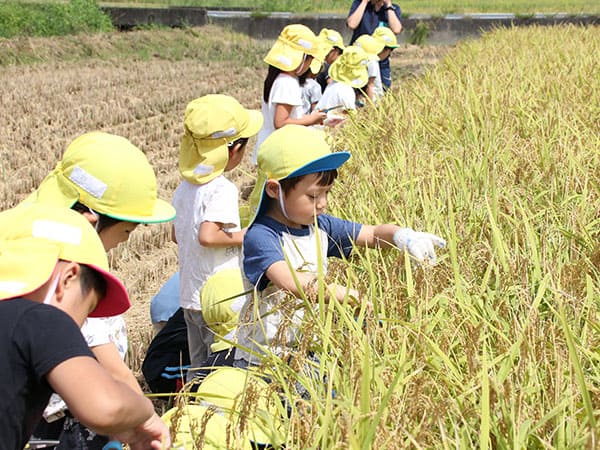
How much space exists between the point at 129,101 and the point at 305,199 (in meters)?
7.05

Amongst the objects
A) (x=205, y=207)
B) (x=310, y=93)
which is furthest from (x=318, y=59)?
(x=205, y=207)

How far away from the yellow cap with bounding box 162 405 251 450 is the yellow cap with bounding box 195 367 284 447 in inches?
1.0

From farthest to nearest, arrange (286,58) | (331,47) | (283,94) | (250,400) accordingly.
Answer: (331,47) < (286,58) < (283,94) < (250,400)

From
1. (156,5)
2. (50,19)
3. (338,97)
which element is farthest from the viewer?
(156,5)

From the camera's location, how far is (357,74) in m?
4.97

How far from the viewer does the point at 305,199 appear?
1918 millimetres

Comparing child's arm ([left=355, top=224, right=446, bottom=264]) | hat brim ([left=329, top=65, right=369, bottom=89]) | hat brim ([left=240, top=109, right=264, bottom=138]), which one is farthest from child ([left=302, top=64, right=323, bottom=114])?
child's arm ([left=355, top=224, right=446, bottom=264])

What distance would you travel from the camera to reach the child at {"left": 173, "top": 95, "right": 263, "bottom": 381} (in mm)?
2469

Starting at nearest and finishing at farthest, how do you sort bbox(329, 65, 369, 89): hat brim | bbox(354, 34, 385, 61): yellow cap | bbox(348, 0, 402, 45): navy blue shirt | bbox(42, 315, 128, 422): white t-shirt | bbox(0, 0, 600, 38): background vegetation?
bbox(42, 315, 128, 422): white t-shirt → bbox(329, 65, 369, 89): hat brim → bbox(354, 34, 385, 61): yellow cap → bbox(348, 0, 402, 45): navy blue shirt → bbox(0, 0, 600, 38): background vegetation

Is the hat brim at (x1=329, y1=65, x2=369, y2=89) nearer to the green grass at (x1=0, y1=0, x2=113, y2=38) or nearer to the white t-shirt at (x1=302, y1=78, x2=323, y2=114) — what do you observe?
the white t-shirt at (x1=302, y1=78, x2=323, y2=114)

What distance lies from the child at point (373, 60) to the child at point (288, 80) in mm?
1313

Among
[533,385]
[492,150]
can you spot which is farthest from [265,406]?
[492,150]

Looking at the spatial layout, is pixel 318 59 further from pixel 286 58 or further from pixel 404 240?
pixel 404 240

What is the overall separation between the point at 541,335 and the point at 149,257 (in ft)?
10.0
